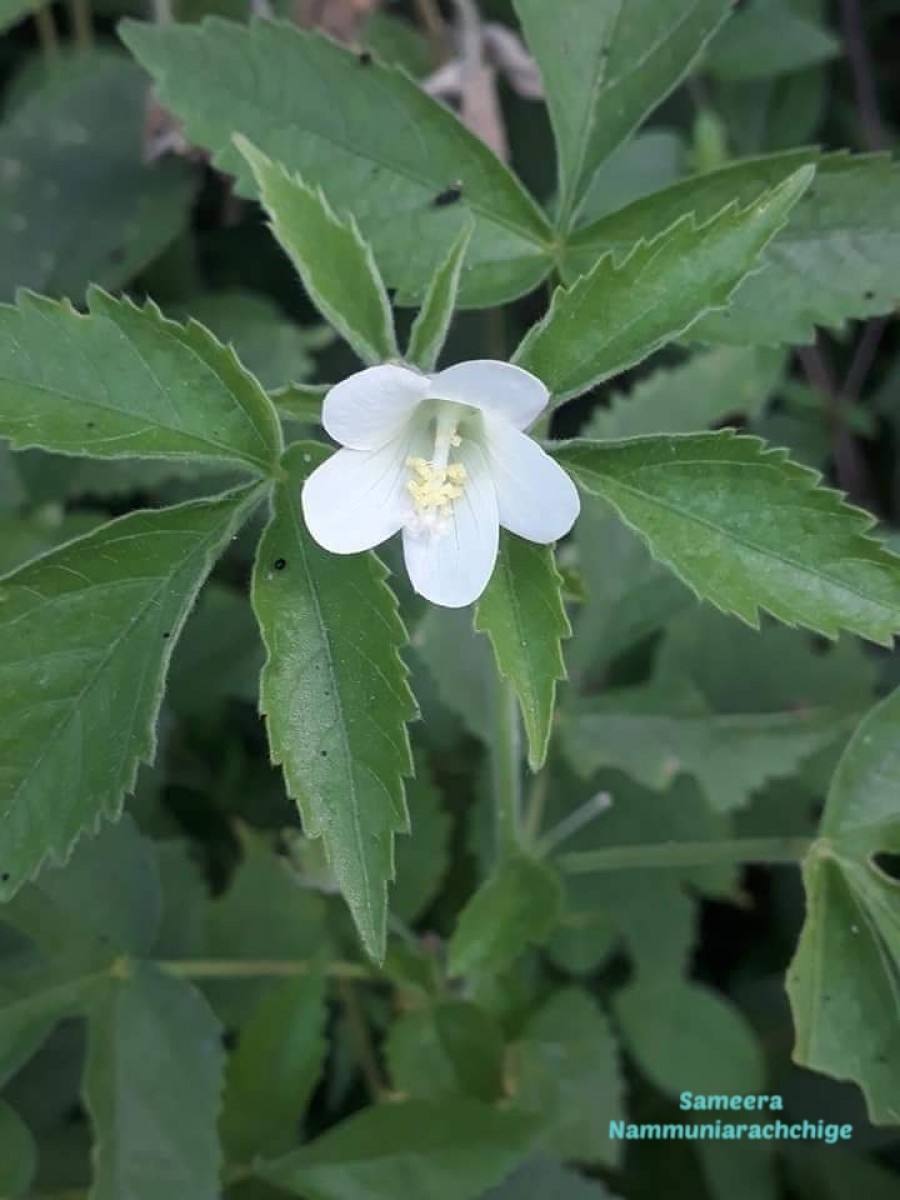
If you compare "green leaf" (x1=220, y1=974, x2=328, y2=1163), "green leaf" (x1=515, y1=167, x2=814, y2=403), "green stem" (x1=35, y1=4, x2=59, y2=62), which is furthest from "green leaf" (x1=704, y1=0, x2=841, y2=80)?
"green leaf" (x1=220, y1=974, x2=328, y2=1163)

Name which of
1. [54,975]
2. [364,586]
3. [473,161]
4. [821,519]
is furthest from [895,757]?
[54,975]

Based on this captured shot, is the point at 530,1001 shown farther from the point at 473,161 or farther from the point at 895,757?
the point at 473,161

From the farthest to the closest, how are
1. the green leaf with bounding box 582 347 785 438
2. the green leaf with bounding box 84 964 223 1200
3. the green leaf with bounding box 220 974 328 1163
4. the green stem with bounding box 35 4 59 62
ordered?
1. the green stem with bounding box 35 4 59 62
2. the green leaf with bounding box 582 347 785 438
3. the green leaf with bounding box 220 974 328 1163
4. the green leaf with bounding box 84 964 223 1200

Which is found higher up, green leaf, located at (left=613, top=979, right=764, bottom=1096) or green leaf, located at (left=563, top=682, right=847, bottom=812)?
green leaf, located at (left=563, top=682, right=847, bottom=812)

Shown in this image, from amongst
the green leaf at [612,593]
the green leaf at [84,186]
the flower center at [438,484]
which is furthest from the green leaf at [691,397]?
the flower center at [438,484]

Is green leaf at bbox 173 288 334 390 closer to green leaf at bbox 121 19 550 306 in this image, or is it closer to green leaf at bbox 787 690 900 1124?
green leaf at bbox 121 19 550 306

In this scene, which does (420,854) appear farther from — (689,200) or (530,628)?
(689,200)

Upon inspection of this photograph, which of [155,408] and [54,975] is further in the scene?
[54,975]
